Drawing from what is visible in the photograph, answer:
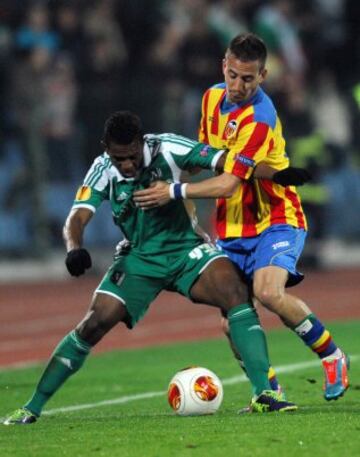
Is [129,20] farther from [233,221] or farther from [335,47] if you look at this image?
[233,221]

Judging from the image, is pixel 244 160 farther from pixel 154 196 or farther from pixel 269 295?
pixel 269 295

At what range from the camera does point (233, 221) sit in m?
9.12

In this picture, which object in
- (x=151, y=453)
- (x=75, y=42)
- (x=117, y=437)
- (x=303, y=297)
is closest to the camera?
(x=151, y=453)

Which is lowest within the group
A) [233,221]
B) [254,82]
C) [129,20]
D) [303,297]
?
[303,297]

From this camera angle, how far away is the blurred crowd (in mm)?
18852

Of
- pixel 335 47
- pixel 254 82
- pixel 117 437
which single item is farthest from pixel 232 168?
pixel 335 47

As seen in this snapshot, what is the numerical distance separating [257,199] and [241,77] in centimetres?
77

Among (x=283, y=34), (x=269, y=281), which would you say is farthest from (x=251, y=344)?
(x=283, y=34)

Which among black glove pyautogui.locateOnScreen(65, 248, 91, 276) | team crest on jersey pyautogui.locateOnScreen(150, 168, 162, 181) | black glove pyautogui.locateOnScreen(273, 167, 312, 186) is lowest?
black glove pyautogui.locateOnScreen(65, 248, 91, 276)

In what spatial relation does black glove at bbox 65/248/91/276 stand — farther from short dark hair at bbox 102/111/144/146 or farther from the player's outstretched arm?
short dark hair at bbox 102/111/144/146

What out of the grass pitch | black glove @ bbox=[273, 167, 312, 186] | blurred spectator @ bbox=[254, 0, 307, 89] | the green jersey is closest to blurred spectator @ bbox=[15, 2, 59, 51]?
blurred spectator @ bbox=[254, 0, 307, 89]

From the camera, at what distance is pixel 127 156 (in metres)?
8.43

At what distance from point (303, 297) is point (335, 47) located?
21.0 feet

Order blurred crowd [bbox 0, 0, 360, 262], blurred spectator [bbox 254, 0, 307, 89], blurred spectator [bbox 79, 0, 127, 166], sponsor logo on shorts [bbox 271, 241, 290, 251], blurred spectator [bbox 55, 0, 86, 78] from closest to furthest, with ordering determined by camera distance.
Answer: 1. sponsor logo on shorts [bbox 271, 241, 290, 251]
2. blurred crowd [bbox 0, 0, 360, 262]
3. blurred spectator [bbox 79, 0, 127, 166]
4. blurred spectator [bbox 55, 0, 86, 78]
5. blurred spectator [bbox 254, 0, 307, 89]
